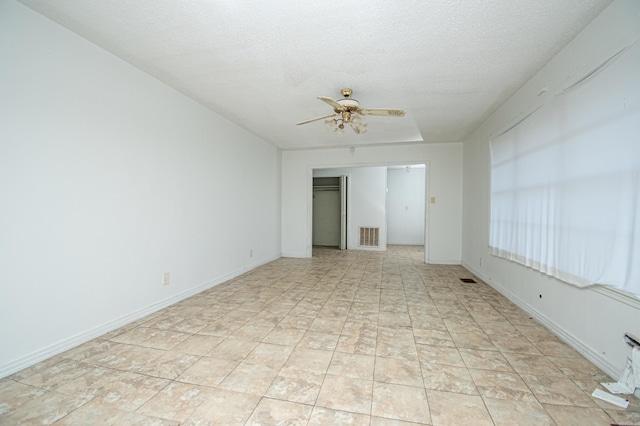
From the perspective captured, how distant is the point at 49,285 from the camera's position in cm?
200

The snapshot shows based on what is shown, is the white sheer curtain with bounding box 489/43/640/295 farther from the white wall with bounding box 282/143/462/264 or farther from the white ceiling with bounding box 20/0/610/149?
the white wall with bounding box 282/143/462/264

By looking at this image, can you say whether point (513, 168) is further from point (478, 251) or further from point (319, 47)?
point (319, 47)

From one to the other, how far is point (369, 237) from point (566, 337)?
17.3ft

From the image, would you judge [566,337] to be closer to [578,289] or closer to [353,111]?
[578,289]

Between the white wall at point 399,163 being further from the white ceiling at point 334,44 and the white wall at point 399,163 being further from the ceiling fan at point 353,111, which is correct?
the ceiling fan at point 353,111

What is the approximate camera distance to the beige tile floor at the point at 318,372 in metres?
1.46

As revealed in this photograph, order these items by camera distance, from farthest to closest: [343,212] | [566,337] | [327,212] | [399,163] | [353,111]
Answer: [327,212] < [343,212] < [399,163] < [353,111] < [566,337]

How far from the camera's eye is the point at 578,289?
215 cm

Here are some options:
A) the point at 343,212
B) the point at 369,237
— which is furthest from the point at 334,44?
the point at 369,237

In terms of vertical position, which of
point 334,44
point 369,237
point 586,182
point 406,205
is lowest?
point 369,237

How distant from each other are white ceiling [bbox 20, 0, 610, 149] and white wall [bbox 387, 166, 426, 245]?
5.02 meters

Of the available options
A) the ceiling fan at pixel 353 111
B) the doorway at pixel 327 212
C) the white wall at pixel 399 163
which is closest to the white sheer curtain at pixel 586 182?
the ceiling fan at pixel 353 111

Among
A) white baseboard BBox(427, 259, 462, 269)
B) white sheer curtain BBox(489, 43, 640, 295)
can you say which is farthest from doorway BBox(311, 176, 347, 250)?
white sheer curtain BBox(489, 43, 640, 295)

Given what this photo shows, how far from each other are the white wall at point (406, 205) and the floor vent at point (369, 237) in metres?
1.52
